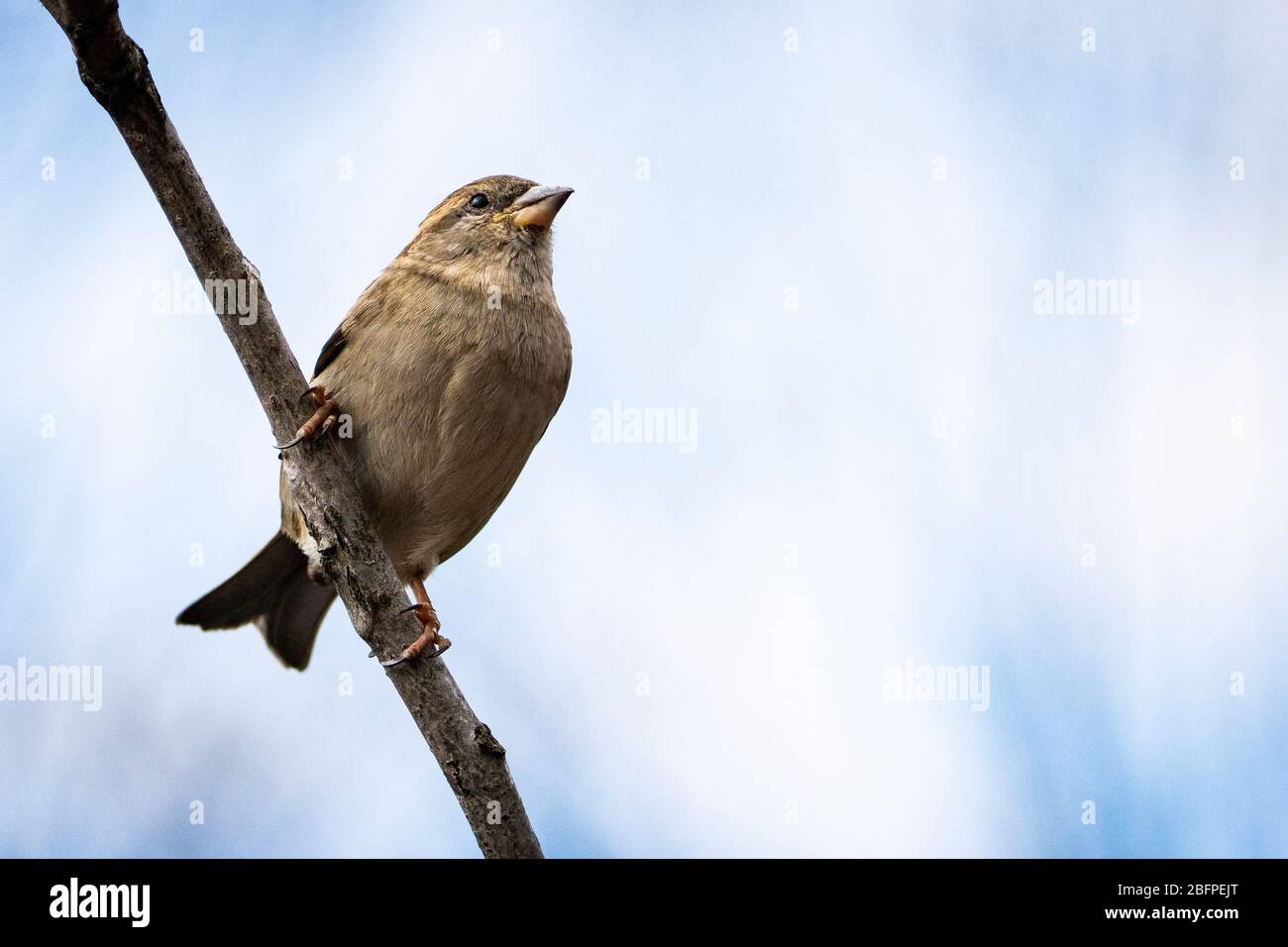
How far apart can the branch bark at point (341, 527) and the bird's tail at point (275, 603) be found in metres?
1.28

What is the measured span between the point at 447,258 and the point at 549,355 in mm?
615

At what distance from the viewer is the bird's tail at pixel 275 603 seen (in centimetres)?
525

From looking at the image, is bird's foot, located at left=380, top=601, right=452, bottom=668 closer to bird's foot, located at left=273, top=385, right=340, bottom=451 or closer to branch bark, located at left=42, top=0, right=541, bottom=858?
branch bark, located at left=42, top=0, right=541, bottom=858

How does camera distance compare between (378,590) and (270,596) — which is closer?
(378,590)

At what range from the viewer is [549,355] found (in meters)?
4.91

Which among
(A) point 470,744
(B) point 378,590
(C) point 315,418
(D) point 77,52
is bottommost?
(A) point 470,744

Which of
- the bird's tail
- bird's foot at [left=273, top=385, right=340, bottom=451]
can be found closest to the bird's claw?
bird's foot at [left=273, top=385, right=340, bottom=451]

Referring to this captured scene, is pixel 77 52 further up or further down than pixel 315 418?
further up

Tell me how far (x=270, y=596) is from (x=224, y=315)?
1.94 m

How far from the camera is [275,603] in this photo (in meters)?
5.40

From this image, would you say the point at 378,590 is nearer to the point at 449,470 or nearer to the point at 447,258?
the point at 449,470
